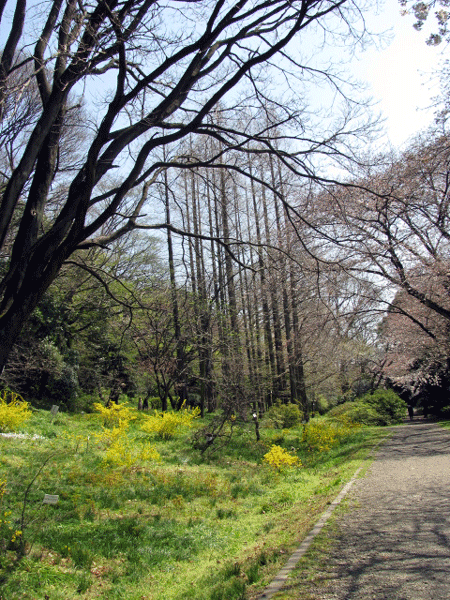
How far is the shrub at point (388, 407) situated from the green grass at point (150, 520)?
9717 millimetres

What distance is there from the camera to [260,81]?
561 centimetres

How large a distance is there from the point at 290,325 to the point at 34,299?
54.4ft

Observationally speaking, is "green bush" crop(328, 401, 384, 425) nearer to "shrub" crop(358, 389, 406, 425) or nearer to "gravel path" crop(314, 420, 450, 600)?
"shrub" crop(358, 389, 406, 425)

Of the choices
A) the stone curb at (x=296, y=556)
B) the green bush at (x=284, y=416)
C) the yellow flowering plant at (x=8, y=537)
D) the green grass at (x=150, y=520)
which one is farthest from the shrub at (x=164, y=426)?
the yellow flowering plant at (x=8, y=537)

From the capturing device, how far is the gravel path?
10.5 ft

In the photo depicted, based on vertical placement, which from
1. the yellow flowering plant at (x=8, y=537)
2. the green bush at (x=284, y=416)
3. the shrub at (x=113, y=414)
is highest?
the shrub at (x=113, y=414)

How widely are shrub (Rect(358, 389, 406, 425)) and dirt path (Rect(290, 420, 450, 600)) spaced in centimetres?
1163

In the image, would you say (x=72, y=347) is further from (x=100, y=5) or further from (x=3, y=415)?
(x=100, y=5)

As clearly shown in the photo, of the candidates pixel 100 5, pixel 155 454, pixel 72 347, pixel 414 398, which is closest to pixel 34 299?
pixel 100 5

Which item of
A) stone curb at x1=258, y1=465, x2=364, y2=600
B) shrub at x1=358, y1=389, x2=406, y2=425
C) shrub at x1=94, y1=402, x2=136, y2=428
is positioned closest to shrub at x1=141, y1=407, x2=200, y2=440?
shrub at x1=94, y1=402, x2=136, y2=428

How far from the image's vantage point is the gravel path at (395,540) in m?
3.21

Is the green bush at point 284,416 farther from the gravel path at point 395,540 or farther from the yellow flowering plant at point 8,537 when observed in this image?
the yellow flowering plant at point 8,537

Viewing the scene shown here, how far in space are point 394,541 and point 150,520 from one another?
3.03 meters

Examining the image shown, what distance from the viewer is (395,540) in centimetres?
424
